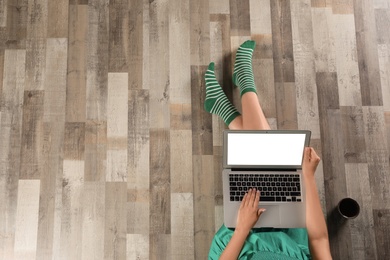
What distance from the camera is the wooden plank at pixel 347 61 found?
7.34 feet

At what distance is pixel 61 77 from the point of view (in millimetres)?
2258

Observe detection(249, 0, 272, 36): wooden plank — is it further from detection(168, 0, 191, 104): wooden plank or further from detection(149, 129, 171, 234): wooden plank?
detection(149, 129, 171, 234): wooden plank

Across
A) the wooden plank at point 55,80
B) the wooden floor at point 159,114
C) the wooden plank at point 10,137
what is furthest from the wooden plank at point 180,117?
the wooden plank at point 10,137

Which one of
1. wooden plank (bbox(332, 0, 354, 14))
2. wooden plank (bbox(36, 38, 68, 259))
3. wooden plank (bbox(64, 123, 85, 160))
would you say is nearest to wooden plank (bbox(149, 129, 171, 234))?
wooden plank (bbox(64, 123, 85, 160))

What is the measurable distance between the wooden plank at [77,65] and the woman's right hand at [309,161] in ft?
3.62

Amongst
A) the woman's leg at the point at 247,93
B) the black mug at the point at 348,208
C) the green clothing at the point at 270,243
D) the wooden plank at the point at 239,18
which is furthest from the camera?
the wooden plank at the point at 239,18

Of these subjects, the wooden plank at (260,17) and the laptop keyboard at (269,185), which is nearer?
the laptop keyboard at (269,185)

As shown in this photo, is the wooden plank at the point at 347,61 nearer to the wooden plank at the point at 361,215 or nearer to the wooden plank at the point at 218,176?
the wooden plank at the point at 361,215

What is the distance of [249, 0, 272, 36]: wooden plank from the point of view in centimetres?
230

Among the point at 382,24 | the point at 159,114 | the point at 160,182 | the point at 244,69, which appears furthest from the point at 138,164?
the point at 382,24

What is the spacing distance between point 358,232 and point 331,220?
14 cm

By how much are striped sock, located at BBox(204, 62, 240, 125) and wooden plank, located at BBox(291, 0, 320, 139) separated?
1.16 ft

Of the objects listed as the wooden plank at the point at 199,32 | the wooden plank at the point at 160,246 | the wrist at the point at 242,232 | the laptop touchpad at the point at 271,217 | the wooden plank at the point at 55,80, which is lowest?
the wooden plank at the point at 160,246

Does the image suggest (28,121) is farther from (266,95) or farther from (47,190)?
(266,95)
